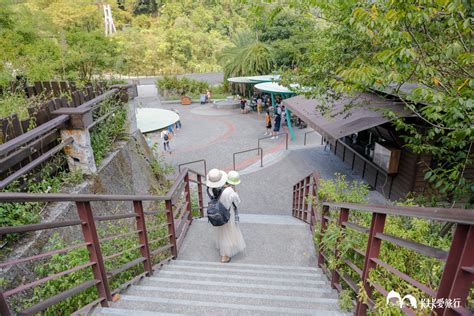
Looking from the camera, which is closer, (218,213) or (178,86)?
(218,213)

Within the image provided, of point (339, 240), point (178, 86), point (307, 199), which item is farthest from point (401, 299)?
point (178, 86)

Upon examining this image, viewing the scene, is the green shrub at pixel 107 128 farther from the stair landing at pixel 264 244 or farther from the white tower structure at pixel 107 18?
the white tower structure at pixel 107 18

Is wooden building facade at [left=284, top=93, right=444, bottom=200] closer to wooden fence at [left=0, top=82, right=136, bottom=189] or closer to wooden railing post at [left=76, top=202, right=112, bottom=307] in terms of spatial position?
wooden fence at [left=0, top=82, right=136, bottom=189]

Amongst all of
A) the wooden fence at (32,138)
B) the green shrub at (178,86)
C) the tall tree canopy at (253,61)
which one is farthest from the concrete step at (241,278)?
the green shrub at (178,86)

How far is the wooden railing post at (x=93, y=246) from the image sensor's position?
7.31ft

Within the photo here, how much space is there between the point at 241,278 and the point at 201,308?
91 centimetres

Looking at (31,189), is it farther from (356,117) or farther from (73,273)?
Answer: (356,117)

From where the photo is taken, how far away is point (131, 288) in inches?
116

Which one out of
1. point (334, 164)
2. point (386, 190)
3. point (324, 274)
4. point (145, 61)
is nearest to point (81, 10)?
point (145, 61)

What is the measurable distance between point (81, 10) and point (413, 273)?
3973 centimetres

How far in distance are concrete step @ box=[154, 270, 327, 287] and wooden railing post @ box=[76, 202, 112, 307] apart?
101cm

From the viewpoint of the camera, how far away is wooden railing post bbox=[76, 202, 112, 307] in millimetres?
2229

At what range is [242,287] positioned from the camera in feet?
10.2

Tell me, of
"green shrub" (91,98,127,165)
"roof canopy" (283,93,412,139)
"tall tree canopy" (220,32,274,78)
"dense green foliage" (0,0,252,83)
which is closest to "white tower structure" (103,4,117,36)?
"dense green foliage" (0,0,252,83)
